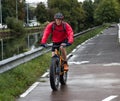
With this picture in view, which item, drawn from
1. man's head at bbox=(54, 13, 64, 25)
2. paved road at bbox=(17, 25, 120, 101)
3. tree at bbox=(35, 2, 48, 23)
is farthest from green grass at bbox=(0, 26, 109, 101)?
tree at bbox=(35, 2, 48, 23)

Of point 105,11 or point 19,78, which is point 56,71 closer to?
point 19,78

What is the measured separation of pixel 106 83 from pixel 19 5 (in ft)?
347

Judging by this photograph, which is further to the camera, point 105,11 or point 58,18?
point 105,11

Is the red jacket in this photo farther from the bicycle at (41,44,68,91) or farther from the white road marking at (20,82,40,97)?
the white road marking at (20,82,40,97)

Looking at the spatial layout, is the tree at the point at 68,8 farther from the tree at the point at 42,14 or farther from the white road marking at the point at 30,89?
the white road marking at the point at 30,89

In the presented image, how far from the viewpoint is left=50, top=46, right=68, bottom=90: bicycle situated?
11.2 m

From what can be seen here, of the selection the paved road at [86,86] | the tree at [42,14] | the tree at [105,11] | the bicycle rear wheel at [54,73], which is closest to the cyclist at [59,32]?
the bicycle rear wheel at [54,73]

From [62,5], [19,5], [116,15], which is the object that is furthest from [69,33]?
[116,15]

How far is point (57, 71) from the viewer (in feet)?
38.1

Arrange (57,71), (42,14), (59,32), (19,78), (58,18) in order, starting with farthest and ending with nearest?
A: (42,14), (19,78), (59,32), (57,71), (58,18)

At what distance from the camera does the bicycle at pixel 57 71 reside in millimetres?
11180

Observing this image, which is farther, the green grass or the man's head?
the man's head

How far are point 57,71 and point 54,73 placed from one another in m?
0.34

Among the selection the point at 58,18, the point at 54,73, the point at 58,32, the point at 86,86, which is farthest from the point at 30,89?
the point at 58,18
